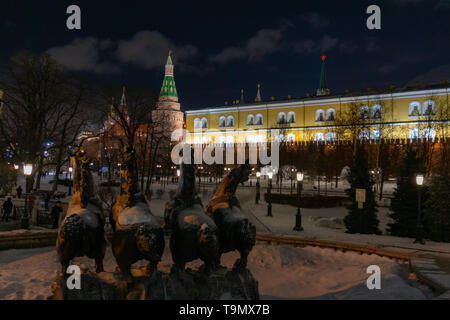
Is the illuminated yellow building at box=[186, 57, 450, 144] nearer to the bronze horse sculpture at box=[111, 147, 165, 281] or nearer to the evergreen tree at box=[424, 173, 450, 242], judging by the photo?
the evergreen tree at box=[424, 173, 450, 242]

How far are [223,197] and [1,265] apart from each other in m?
7.00

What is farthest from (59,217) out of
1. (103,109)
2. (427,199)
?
(427,199)

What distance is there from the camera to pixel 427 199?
14266mm

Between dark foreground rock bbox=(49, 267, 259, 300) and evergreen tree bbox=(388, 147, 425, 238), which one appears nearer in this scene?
dark foreground rock bbox=(49, 267, 259, 300)

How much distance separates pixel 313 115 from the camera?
68.8 metres

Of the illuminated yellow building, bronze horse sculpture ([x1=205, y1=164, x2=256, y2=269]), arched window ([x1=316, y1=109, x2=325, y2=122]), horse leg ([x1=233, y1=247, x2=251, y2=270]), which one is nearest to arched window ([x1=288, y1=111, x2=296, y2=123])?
the illuminated yellow building

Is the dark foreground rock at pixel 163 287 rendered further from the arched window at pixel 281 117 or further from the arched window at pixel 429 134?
the arched window at pixel 281 117

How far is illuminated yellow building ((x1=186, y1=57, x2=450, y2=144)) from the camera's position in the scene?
184 feet

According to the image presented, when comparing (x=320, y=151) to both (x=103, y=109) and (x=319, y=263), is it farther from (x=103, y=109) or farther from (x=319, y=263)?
(x=319, y=263)

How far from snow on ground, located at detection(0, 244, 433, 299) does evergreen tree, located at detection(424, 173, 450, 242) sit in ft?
16.2

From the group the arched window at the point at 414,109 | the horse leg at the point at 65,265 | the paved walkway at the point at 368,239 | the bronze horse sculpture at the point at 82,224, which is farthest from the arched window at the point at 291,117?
the horse leg at the point at 65,265

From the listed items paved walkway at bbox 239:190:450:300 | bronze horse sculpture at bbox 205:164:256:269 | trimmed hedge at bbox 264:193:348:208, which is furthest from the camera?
trimmed hedge at bbox 264:193:348:208

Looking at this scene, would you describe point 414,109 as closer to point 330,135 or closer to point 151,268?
point 330,135

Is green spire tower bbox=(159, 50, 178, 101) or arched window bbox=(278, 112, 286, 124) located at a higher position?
green spire tower bbox=(159, 50, 178, 101)
